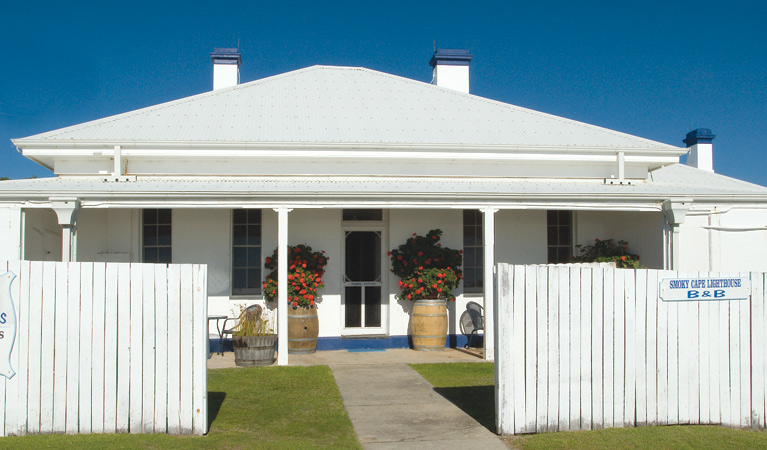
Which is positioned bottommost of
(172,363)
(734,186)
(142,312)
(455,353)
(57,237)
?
(455,353)

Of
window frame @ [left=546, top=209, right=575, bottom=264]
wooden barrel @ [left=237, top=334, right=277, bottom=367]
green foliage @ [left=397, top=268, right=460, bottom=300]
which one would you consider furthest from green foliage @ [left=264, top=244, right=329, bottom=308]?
window frame @ [left=546, top=209, right=575, bottom=264]

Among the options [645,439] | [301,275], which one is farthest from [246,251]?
[645,439]

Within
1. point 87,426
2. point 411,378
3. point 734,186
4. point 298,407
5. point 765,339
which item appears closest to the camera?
point 87,426

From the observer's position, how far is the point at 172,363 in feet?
20.6

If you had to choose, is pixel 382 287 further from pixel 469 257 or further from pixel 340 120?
pixel 340 120

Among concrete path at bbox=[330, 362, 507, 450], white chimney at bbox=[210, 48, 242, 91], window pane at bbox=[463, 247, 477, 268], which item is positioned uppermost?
white chimney at bbox=[210, 48, 242, 91]

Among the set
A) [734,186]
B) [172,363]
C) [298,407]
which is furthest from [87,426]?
[734,186]

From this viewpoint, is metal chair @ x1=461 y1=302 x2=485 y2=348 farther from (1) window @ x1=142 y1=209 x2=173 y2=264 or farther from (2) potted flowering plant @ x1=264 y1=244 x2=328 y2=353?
(1) window @ x1=142 y1=209 x2=173 y2=264

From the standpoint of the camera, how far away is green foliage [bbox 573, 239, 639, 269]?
12086mm

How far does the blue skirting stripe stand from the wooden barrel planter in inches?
69.0

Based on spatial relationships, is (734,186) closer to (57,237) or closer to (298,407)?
(298,407)

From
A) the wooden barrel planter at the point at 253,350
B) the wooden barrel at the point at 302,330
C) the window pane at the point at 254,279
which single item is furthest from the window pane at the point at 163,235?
the wooden barrel planter at the point at 253,350

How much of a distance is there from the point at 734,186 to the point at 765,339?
8980 millimetres

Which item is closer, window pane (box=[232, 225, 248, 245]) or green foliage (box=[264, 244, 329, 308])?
green foliage (box=[264, 244, 329, 308])
